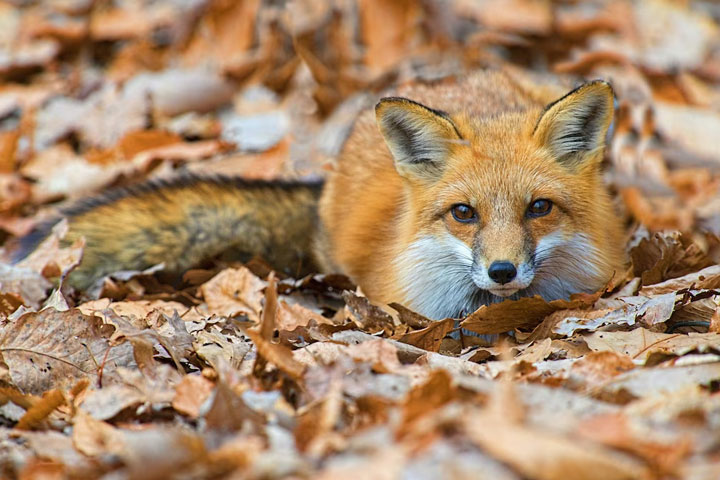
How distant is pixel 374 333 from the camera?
14.1 ft

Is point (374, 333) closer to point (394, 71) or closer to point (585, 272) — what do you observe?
point (585, 272)

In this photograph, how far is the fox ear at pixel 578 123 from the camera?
432 cm

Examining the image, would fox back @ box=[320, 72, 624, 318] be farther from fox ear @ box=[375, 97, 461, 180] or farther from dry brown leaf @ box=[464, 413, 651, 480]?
dry brown leaf @ box=[464, 413, 651, 480]

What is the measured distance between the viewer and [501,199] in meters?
4.31

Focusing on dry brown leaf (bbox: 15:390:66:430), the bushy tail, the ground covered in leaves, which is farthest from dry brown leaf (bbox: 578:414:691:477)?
the bushy tail

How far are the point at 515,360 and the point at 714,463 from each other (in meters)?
1.41

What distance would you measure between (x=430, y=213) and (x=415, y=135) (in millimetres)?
488

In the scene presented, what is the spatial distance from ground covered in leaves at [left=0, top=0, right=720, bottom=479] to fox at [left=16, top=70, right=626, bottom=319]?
0.21 m

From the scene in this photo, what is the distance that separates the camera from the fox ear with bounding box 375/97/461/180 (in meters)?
4.43

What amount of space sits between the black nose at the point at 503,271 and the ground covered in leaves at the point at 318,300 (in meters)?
0.31

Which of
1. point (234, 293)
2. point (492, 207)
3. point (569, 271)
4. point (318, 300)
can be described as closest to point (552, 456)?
point (492, 207)

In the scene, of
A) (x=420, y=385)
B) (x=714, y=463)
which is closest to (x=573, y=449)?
(x=714, y=463)

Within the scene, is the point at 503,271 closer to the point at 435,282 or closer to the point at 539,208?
the point at 539,208

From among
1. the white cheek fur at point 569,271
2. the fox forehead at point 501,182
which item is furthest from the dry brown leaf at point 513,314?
the fox forehead at point 501,182
